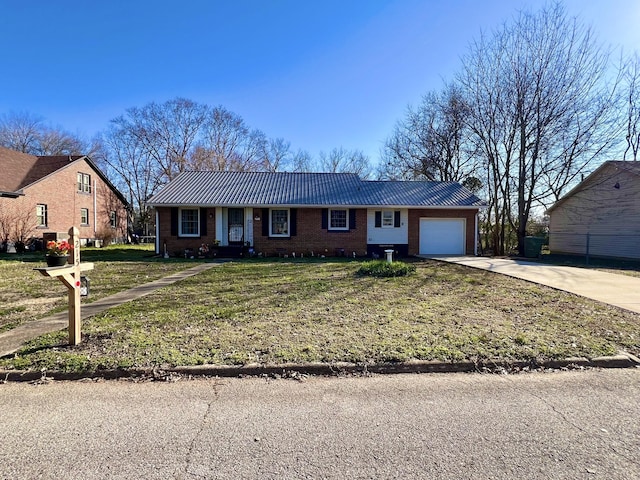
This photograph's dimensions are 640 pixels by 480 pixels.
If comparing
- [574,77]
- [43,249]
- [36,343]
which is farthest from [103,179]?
[574,77]

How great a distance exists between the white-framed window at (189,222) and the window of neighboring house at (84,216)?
545 inches

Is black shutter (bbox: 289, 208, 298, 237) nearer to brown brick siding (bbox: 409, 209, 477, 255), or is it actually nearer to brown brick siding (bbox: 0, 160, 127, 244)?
brown brick siding (bbox: 409, 209, 477, 255)

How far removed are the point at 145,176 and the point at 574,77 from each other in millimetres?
39866

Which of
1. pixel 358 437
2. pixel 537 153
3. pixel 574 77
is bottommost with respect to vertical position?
pixel 358 437

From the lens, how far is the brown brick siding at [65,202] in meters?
21.2

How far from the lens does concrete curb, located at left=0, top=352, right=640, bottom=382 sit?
3684mm

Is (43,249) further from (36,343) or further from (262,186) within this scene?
(36,343)

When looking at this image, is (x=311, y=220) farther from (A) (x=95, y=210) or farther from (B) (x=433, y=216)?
(A) (x=95, y=210)

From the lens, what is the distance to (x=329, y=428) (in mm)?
2783

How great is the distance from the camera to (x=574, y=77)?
17781mm

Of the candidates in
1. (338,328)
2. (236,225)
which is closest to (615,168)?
(236,225)

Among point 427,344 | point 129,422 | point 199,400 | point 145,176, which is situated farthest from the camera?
point 145,176

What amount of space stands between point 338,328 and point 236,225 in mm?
13300

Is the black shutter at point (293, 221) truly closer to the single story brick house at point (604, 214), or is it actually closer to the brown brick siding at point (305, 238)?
the brown brick siding at point (305, 238)
